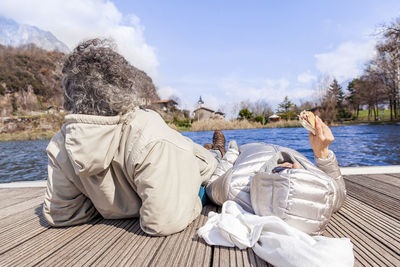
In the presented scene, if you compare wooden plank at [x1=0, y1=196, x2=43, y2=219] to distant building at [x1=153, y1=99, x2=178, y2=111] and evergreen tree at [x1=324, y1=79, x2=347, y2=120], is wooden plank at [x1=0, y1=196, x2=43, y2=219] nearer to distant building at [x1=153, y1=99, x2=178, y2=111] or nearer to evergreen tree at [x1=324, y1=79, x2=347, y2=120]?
distant building at [x1=153, y1=99, x2=178, y2=111]

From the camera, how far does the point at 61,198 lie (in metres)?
1.14

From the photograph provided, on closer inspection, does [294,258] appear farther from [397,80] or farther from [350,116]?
[350,116]

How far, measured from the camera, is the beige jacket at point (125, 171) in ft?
2.94

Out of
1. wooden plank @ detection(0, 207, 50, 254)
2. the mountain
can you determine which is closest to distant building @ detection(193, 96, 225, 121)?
wooden plank @ detection(0, 207, 50, 254)

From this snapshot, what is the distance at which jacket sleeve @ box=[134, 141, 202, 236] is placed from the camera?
3.06 feet

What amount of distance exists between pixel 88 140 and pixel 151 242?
55 centimetres

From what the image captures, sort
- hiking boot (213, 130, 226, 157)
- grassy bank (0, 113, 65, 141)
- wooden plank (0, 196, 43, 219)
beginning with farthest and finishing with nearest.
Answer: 1. grassy bank (0, 113, 65, 141)
2. hiking boot (213, 130, 226, 157)
3. wooden plank (0, 196, 43, 219)

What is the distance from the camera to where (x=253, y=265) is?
31.0 inches

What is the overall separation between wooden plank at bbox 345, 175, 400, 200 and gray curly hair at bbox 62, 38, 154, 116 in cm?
185

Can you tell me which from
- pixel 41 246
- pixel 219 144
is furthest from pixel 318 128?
pixel 41 246

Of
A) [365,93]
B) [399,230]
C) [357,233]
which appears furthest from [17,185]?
[365,93]

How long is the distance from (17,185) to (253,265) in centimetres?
281

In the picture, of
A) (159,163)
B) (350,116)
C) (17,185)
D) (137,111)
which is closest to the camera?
(159,163)

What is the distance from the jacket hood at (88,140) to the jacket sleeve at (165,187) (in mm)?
167
